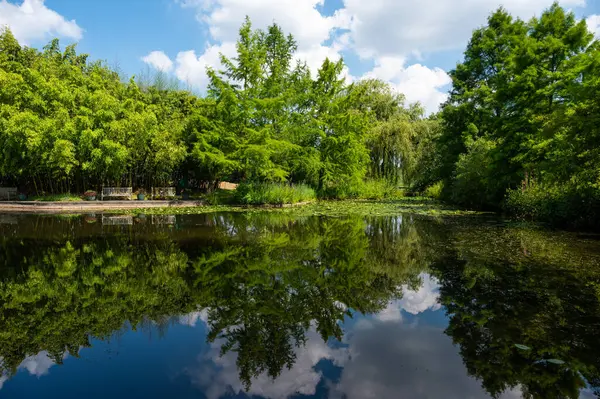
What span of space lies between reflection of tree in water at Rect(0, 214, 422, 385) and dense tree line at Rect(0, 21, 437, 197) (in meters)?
13.0

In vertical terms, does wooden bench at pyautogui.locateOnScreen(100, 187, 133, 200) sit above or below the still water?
above

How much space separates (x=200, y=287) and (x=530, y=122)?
16986mm

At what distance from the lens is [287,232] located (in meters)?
12.7

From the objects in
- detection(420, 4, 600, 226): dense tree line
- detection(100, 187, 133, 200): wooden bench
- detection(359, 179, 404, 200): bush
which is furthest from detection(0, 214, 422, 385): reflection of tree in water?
detection(359, 179, 404, 200): bush

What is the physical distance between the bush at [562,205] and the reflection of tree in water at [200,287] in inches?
266

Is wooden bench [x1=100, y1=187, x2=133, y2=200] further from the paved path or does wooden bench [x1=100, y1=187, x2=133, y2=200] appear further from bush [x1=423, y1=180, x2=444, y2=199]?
bush [x1=423, y1=180, x2=444, y2=199]

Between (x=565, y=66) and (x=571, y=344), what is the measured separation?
723 inches

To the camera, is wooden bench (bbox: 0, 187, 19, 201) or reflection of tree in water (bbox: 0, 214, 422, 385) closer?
reflection of tree in water (bbox: 0, 214, 422, 385)

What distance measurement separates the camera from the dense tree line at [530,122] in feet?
39.9

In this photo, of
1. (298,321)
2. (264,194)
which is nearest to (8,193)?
(264,194)

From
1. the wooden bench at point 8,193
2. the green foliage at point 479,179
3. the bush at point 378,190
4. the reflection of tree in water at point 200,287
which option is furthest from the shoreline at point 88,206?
the green foliage at point 479,179

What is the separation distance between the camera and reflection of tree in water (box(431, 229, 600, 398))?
3.66 m

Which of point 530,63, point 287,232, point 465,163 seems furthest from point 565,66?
point 287,232

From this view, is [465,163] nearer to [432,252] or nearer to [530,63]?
[530,63]
